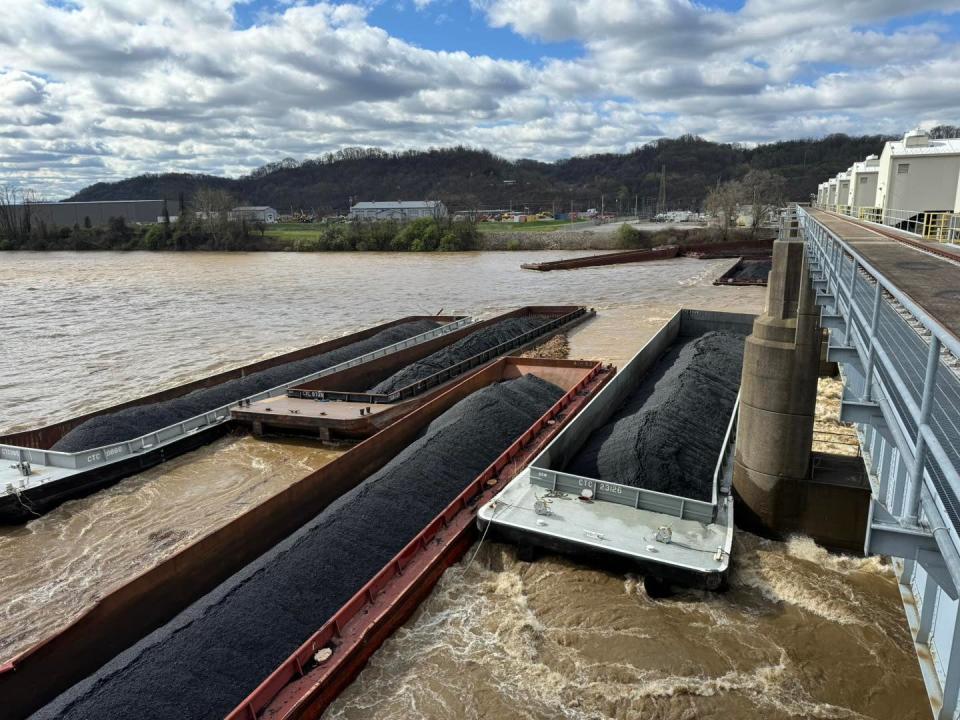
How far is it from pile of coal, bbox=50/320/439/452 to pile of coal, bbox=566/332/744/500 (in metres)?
9.55

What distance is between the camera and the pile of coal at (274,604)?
20.4 ft

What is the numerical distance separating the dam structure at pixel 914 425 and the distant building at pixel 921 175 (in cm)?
2385

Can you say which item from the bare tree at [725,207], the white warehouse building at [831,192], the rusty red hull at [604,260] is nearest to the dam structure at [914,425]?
the rusty red hull at [604,260]

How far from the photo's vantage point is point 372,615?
7.71 metres

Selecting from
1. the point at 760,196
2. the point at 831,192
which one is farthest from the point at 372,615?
the point at 760,196

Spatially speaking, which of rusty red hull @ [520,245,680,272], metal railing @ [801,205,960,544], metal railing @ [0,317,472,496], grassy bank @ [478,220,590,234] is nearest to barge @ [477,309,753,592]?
metal railing @ [801,205,960,544]

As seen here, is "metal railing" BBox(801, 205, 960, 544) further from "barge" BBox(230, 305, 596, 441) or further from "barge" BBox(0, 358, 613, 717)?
"barge" BBox(230, 305, 596, 441)

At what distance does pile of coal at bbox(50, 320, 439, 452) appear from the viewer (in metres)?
13.8

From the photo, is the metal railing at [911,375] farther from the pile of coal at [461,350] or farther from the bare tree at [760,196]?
the bare tree at [760,196]

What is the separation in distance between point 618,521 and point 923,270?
19.1 feet

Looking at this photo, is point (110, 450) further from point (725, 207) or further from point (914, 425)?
point (725, 207)

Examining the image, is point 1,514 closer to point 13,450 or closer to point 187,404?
point 13,450

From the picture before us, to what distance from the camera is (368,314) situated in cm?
3434

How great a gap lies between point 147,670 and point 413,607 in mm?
3165
